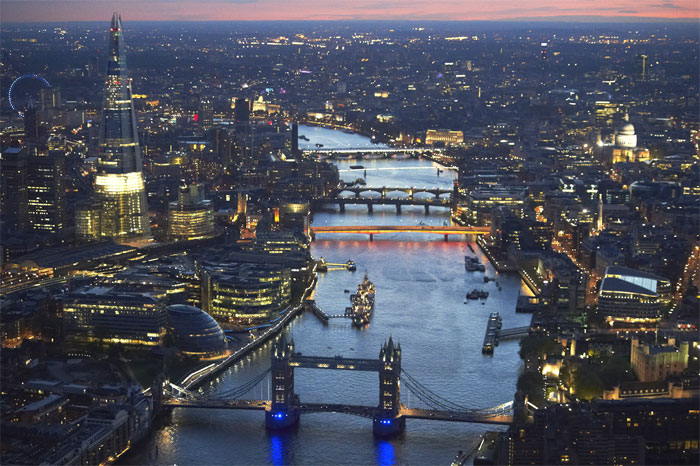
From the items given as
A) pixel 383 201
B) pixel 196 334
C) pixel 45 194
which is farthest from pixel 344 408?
pixel 383 201

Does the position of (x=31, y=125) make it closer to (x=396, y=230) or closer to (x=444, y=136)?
(x=396, y=230)

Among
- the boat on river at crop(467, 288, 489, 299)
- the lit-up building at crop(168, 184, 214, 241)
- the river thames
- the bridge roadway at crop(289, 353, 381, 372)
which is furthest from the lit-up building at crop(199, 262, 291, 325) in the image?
the lit-up building at crop(168, 184, 214, 241)

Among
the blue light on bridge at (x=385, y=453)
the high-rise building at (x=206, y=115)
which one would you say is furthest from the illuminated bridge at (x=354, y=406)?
the high-rise building at (x=206, y=115)

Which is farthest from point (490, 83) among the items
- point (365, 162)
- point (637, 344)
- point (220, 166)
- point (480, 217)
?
point (637, 344)

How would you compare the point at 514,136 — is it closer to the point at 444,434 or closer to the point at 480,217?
the point at 480,217

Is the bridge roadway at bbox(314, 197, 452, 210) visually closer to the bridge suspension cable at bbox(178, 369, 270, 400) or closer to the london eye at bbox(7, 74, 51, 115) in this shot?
the london eye at bbox(7, 74, 51, 115)
